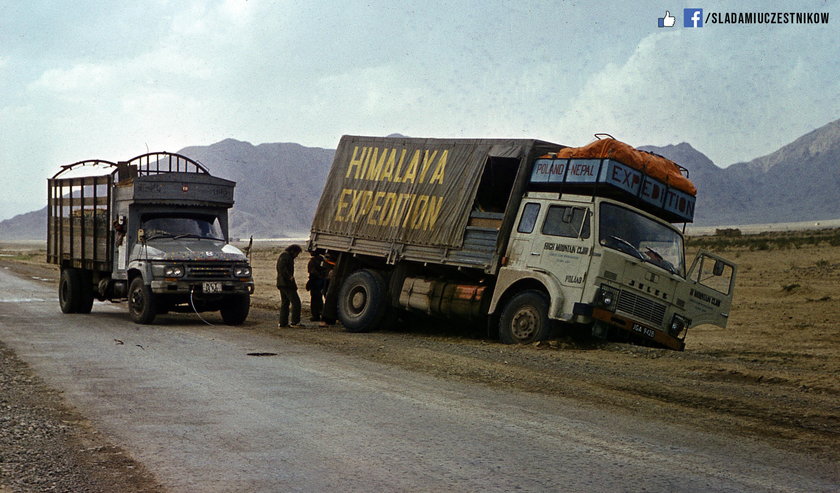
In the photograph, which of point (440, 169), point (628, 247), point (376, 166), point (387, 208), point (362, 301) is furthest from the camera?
point (376, 166)

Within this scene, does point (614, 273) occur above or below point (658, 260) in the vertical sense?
below

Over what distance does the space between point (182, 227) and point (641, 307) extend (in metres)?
9.71

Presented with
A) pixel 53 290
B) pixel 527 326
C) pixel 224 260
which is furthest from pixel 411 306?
pixel 53 290

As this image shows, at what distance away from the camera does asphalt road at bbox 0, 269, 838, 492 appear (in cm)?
622

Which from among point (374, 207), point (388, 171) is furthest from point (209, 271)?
point (388, 171)

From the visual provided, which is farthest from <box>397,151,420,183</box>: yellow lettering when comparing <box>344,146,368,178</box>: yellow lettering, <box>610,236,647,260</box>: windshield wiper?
<box>610,236,647,260</box>: windshield wiper

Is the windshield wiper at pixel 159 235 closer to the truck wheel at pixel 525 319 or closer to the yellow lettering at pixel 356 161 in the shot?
the yellow lettering at pixel 356 161

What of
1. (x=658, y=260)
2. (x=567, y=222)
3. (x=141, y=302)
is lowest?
(x=141, y=302)

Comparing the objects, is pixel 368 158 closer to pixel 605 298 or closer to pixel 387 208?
pixel 387 208

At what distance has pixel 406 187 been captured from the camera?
16781mm

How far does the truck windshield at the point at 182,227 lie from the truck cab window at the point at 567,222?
7813mm

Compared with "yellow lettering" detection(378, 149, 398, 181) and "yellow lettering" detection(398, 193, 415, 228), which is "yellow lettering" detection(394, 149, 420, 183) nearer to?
"yellow lettering" detection(378, 149, 398, 181)

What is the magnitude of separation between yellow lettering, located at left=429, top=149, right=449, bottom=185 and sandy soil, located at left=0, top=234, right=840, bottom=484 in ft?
9.50

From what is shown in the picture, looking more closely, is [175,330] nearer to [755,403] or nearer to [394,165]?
[394,165]
